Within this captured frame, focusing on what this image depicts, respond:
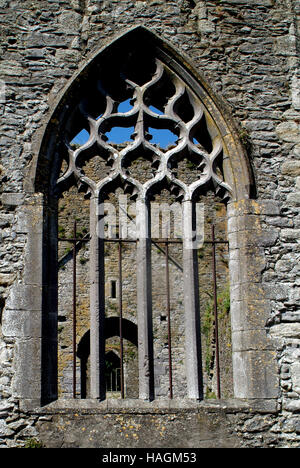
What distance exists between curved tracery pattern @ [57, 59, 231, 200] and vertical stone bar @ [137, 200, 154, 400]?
291mm

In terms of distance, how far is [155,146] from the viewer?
20.8 feet

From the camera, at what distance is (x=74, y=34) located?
6.30 meters

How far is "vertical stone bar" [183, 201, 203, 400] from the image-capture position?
5527 mm

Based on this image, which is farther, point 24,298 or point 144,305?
point 144,305

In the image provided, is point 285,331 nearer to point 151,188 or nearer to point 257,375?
point 257,375

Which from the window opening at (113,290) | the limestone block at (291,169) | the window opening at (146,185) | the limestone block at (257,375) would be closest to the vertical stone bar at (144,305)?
the window opening at (146,185)

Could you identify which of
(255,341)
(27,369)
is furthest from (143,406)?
(255,341)

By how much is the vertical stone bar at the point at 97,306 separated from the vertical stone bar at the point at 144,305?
0.34 m

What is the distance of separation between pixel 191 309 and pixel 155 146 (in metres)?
1.77

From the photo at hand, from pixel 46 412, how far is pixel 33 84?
313 cm

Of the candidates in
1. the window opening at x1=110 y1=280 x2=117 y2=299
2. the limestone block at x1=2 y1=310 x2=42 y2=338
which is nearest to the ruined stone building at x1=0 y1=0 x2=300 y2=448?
the limestone block at x1=2 y1=310 x2=42 y2=338

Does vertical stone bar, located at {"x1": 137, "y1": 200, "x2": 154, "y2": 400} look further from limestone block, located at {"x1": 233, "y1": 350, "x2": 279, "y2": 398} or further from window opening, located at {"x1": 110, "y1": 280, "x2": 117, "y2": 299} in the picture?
window opening, located at {"x1": 110, "y1": 280, "x2": 117, "y2": 299}
